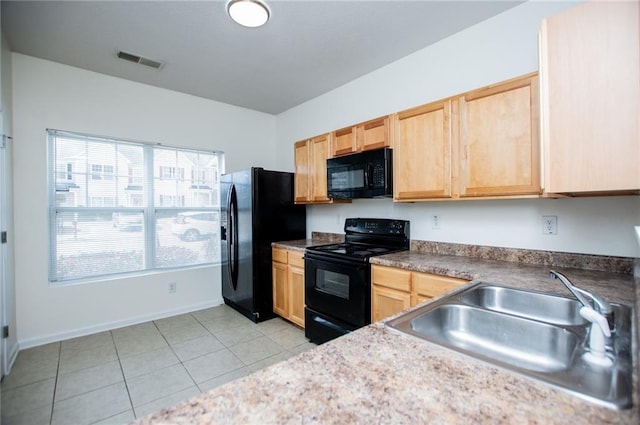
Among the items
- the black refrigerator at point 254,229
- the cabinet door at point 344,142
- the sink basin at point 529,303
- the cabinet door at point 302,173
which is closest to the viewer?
the sink basin at point 529,303

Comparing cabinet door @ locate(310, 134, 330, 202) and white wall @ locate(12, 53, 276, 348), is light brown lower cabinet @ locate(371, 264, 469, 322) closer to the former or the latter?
cabinet door @ locate(310, 134, 330, 202)

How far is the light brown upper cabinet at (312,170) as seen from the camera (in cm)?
321

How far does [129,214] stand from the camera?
11.0ft

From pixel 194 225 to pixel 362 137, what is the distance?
2.44 metres

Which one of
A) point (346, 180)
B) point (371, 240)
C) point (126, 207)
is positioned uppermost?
point (346, 180)

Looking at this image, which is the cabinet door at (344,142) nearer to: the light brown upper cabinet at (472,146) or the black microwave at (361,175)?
the black microwave at (361,175)

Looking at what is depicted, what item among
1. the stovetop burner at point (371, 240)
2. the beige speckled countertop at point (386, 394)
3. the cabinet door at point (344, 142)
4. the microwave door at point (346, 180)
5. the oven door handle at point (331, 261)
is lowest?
the oven door handle at point (331, 261)

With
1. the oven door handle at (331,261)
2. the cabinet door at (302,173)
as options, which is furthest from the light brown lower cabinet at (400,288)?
the cabinet door at (302,173)

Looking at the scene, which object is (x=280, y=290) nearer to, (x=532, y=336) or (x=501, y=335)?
(x=501, y=335)

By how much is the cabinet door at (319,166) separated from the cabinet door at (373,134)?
453mm

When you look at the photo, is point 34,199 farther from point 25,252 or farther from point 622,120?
point 622,120

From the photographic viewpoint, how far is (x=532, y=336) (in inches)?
41.5

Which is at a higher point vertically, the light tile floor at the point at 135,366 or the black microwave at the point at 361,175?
the black microwave at the point at 361,175

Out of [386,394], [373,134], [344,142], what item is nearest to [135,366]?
[386,394]
